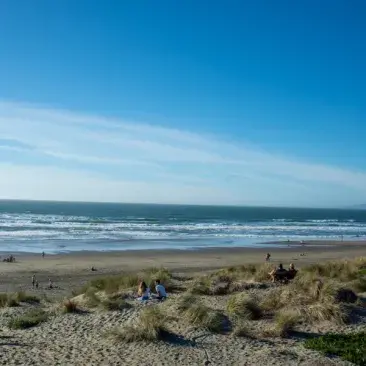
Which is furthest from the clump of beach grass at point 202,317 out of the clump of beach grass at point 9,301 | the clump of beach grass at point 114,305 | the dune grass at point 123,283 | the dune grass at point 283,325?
the clump of beach grass at point 9,301

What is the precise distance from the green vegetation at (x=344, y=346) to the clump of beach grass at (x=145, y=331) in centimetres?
318

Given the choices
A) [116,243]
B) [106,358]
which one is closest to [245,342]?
[106,358]

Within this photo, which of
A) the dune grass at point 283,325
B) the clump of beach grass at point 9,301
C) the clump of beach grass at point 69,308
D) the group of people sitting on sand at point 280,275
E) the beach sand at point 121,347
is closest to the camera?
the beach sand at point 121,347

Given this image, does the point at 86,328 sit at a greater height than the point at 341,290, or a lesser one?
lesser

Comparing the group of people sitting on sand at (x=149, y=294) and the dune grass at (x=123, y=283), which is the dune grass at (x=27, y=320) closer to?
the group of people sitting on sand at (x=149, y=294)

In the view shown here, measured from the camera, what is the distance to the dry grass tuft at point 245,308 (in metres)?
12.0

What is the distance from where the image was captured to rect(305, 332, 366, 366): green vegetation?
9.59 m

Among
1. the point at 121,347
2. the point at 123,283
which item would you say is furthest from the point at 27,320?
the point at 123,283

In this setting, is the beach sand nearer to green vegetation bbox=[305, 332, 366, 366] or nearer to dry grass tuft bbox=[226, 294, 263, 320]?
green vegetation bbox=[305, 332, 366, 366]

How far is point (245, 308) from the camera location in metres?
12.1

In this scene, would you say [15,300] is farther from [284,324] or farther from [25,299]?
[284,324]

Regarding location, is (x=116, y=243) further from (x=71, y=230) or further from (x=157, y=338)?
(x=157, y=338)

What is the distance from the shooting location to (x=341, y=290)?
508 inches

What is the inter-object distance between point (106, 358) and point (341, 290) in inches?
262
